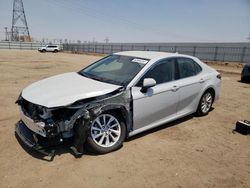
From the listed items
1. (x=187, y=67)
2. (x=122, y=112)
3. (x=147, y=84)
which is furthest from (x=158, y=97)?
(x=187, y=67)

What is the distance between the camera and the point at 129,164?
349 centimetres

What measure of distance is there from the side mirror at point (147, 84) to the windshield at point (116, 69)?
0.26 metres

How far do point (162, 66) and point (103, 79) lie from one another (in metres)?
1.19

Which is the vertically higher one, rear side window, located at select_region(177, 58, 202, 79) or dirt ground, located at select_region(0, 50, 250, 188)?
rear side window, located at select_region(177, 58, 202, 79)

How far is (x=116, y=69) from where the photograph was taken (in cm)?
459

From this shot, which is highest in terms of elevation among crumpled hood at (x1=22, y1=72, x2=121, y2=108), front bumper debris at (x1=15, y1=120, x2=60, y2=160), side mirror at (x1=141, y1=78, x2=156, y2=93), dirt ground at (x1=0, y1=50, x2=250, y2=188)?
side mirror at (x1=141, y1=78, x2=156, y2=93)

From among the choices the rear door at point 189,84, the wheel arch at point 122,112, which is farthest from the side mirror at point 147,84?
the rear door at point 189,84

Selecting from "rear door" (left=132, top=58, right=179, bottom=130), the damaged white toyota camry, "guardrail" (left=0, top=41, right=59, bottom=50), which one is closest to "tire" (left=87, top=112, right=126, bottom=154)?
the damaged white toyota camry

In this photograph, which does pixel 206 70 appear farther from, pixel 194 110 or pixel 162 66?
pixel 162 66

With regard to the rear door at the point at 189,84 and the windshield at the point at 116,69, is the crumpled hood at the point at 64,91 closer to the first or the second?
the windshield at the point at 116,69

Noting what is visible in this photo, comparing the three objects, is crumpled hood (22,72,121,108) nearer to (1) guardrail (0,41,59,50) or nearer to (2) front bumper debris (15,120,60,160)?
(2) front bumper debris (15,120,60,160)

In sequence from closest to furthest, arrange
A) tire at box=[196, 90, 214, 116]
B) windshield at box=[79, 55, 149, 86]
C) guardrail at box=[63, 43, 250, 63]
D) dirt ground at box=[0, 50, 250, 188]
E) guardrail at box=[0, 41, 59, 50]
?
1. dirt ground at box=[0, 50, 250, 188]
2. windshield at box=[79, 55, 149, 86]
3. tire at box=[196, 90, 214, 116]
4. guardrail at box=[63, 43, 250, 63]
5. guardrail at box=[0, 41, 59, 50]

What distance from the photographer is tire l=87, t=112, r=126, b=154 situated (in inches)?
143

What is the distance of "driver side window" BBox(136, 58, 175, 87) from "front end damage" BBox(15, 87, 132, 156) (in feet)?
3.04
